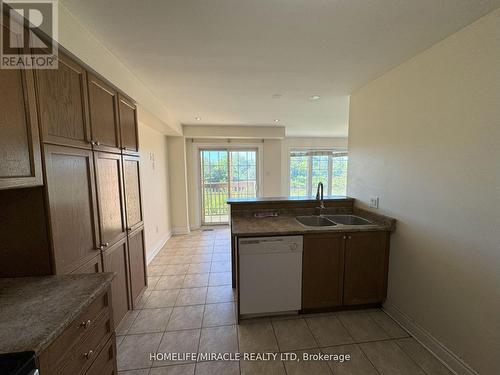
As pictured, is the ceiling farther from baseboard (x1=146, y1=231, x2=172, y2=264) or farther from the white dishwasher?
baseboard (x1=146, y1=231, x2=172, y2=264)

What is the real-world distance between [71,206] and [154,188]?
96.4 inches

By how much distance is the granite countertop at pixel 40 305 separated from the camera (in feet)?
2.53

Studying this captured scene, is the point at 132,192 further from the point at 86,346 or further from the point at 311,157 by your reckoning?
the point at 311,157

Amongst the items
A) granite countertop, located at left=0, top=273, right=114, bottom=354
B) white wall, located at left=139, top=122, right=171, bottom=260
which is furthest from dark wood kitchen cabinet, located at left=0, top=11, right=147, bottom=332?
white wall, located at left=139, top=122, right=171, bottom=260

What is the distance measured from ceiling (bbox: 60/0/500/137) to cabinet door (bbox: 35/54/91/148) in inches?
13.9

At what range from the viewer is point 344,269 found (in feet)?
6.85

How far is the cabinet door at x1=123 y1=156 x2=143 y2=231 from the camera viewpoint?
2.07 metres

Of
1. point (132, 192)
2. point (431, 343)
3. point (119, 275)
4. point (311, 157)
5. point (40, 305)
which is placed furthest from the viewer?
point (311, 157)

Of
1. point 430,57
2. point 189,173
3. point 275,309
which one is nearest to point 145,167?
point 189,173

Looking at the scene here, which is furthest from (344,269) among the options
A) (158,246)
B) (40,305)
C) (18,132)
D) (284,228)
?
(158,246)

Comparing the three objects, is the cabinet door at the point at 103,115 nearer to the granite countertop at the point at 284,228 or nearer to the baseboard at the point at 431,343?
the granite countertop at the point at 284,228

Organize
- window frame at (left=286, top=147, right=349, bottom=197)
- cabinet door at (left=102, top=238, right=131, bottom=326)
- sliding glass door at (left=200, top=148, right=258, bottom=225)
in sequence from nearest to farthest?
1. cabinet door at (left=102, top=238, right=131, bottom=326)
2. sliding glass door at (left=200, top=148, right=258, bottom=225)
3. window frame at (left=286, top=147, right=349, bottom=197)

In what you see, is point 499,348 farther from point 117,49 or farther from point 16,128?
point 117,49

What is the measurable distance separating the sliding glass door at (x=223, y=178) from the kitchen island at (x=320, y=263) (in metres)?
3.13
